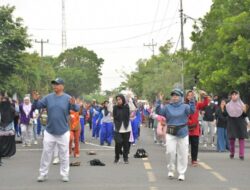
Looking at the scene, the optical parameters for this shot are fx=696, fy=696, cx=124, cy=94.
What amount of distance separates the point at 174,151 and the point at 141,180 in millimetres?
893

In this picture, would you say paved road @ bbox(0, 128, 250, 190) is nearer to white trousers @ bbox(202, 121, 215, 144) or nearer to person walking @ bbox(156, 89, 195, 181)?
person walking @ bbox(156, 89, 195, 181)

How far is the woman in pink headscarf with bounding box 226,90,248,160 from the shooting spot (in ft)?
59.4

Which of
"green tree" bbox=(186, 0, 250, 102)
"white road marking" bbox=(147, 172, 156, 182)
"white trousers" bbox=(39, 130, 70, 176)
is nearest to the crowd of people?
"white trousers" bbox=(39, 130, 70, 176)

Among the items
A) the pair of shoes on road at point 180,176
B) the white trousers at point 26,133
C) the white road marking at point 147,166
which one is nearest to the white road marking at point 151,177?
the pair of shoes on road at point 180,176

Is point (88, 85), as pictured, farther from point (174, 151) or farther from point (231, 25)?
point (174, 151)

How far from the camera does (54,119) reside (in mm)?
12719

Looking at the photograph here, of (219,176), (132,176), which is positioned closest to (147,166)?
(132,176)

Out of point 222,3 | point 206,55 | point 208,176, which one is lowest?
point 208,176

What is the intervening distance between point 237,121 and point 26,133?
9133mm

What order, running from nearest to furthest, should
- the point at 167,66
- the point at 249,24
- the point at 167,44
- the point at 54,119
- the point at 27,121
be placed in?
the point at 54,119 → the point at 27,121 → the point at 249,24 → the point at 167,66 → the point at 167,44

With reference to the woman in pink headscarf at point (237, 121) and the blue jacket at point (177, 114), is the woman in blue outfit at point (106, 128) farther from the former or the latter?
the blue jacket at point (177, 114)

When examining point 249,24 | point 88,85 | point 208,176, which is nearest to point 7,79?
point 249,24

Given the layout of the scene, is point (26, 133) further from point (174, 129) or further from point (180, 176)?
point (180, 176)

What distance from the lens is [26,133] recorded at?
24844mm
